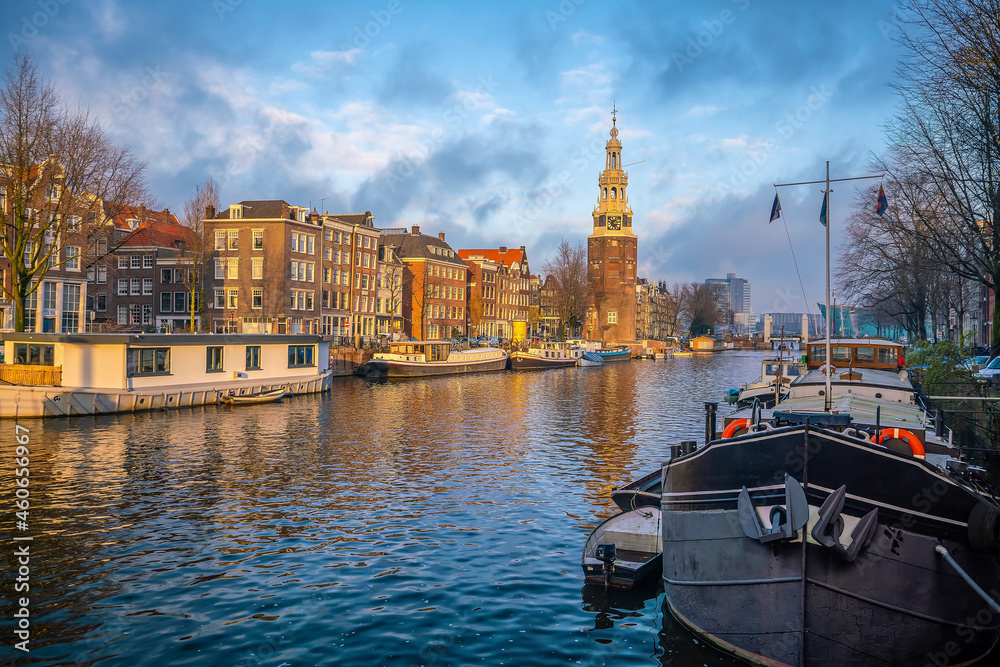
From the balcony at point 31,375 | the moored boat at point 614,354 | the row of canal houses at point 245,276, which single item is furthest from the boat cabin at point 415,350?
the moored boat at point 614,354

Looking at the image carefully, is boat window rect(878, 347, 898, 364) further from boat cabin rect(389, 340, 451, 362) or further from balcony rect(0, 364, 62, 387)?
boat cabin rect(389, 340, 451, 362)

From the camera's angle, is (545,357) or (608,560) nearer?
(608,560)

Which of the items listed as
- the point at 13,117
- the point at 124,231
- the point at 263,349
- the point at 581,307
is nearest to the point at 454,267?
the point at 581,307

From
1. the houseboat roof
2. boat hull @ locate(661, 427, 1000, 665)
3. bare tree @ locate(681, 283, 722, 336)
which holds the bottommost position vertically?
boat hull @ locate(661, 427, 1000, 665)

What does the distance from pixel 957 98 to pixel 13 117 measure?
40490 millimetres

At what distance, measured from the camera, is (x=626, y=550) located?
13930 mm

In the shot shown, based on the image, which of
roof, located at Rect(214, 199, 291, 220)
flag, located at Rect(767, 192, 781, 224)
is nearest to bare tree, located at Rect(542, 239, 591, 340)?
roof, located at Rect(214, 199, 291, 220)

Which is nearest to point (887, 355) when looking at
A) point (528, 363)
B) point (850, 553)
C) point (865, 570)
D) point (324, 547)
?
point (865, 570)

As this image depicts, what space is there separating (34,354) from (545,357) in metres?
54.9

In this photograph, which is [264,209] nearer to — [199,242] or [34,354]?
[199,242]

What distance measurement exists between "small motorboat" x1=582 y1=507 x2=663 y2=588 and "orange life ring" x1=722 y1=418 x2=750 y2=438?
2197mm

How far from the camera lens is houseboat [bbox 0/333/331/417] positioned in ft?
107

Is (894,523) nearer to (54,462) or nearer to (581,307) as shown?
(54,462)

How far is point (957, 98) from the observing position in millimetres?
22797
